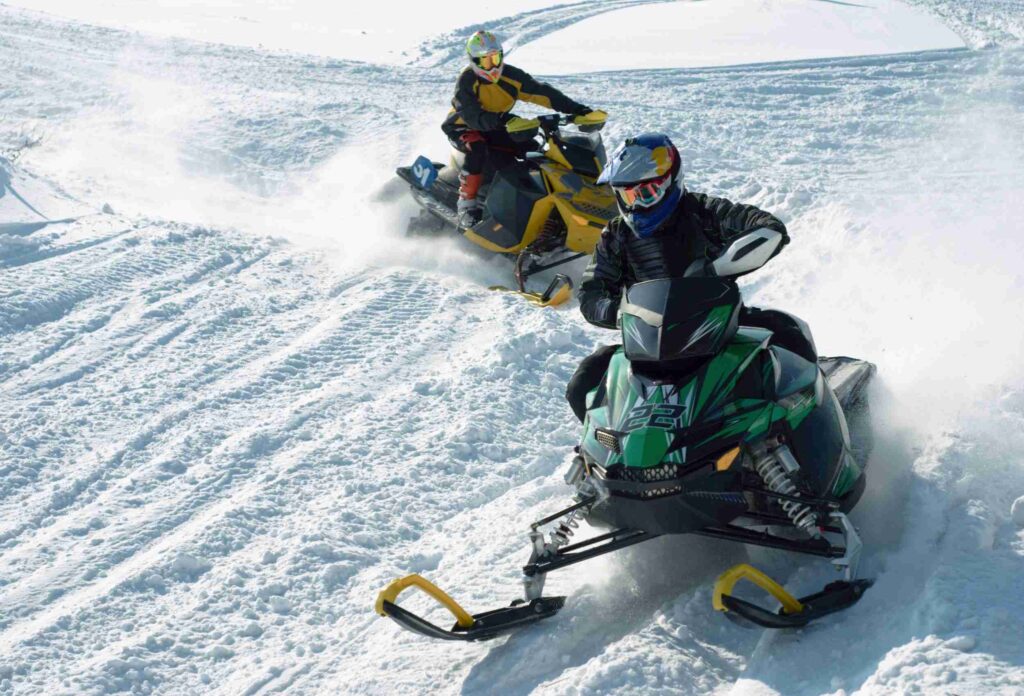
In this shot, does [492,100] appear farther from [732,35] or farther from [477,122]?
[732,35]

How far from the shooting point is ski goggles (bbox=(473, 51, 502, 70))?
10.3 metres

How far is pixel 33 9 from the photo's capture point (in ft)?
66.9

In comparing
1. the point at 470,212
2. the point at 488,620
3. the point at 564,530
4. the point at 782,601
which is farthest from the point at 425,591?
the point at 470,212

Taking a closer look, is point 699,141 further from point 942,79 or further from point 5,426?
point 5,426

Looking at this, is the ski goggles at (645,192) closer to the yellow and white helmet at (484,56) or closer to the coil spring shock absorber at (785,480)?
the coil spring shock absorber at (785,480)

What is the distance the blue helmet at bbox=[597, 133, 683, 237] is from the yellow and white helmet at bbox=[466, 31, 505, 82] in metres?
5.06

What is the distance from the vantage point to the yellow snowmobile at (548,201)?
952 cm

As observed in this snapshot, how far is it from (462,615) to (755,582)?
122 centimetres

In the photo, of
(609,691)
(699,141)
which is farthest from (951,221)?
(609,691)

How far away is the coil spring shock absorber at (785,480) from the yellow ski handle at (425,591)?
135 centimetres

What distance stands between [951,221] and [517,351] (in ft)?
13.6

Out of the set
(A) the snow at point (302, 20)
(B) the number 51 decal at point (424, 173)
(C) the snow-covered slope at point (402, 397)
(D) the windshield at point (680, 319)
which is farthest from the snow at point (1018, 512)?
(A) the snow at point (302, 20)

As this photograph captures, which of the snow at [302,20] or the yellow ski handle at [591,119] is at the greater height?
the snow at [302,20]

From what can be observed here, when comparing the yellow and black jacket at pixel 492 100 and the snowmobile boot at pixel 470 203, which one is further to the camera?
the snowmobile boot at pixel 470 203
